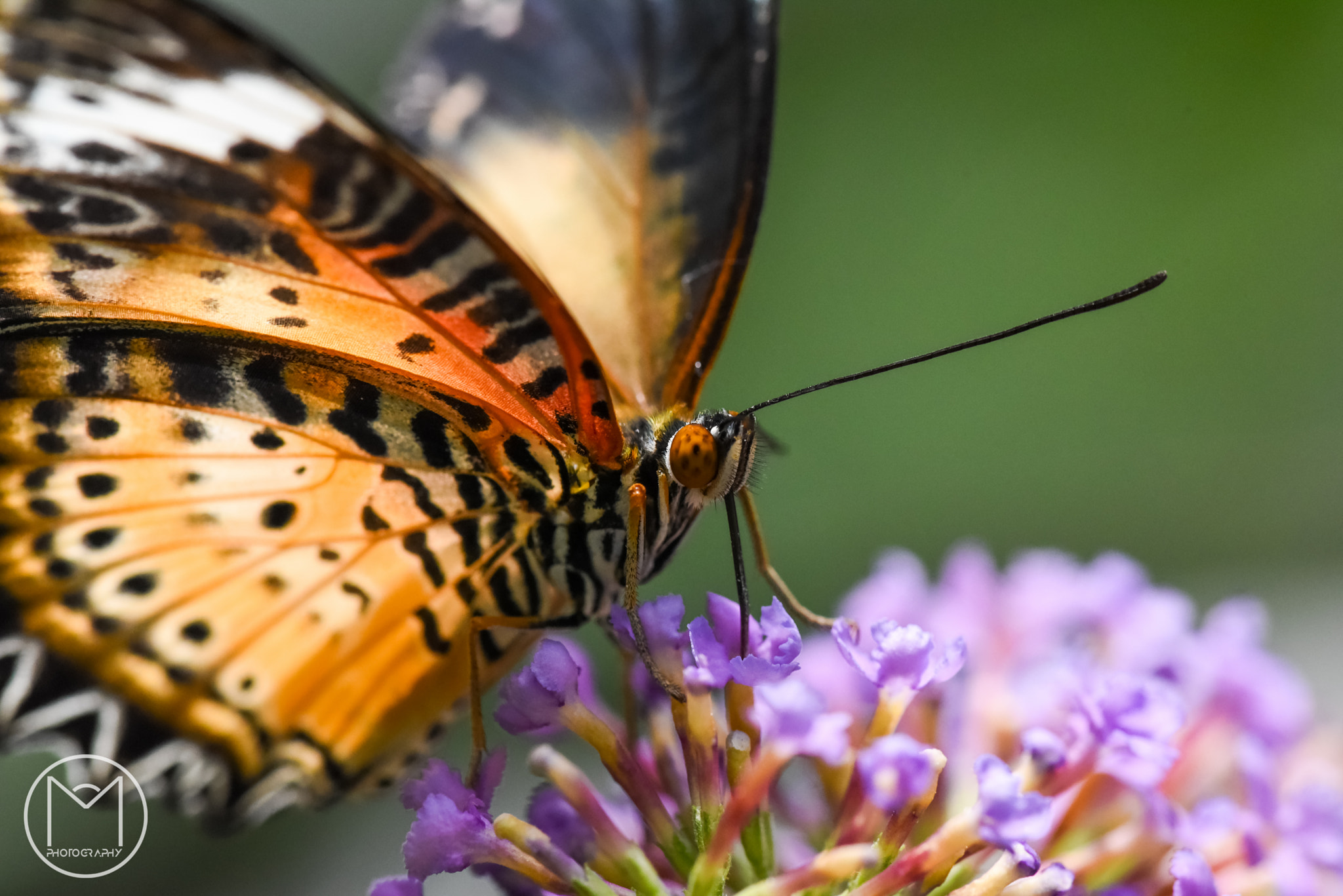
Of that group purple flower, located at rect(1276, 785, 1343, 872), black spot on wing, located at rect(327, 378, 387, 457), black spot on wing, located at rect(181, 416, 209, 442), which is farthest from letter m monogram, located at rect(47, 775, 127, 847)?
purple flower, located at rect(1276, 785, 1343, 872)

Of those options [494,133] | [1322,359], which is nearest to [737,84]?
[494,133]

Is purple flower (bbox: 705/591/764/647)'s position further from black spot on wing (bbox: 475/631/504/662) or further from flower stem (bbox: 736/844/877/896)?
black spot on wing (bbox: 475/631/504/662)

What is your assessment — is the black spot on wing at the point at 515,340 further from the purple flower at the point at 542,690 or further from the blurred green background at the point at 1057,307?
the blurred green background at the point at 1057,307

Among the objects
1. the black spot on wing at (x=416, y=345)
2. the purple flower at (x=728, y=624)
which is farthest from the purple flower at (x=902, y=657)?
the black spot on wing at (x=416, y=345)

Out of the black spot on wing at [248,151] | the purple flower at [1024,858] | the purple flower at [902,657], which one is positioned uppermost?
the black spot on wing at [248,151]

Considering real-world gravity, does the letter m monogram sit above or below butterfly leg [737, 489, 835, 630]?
above
